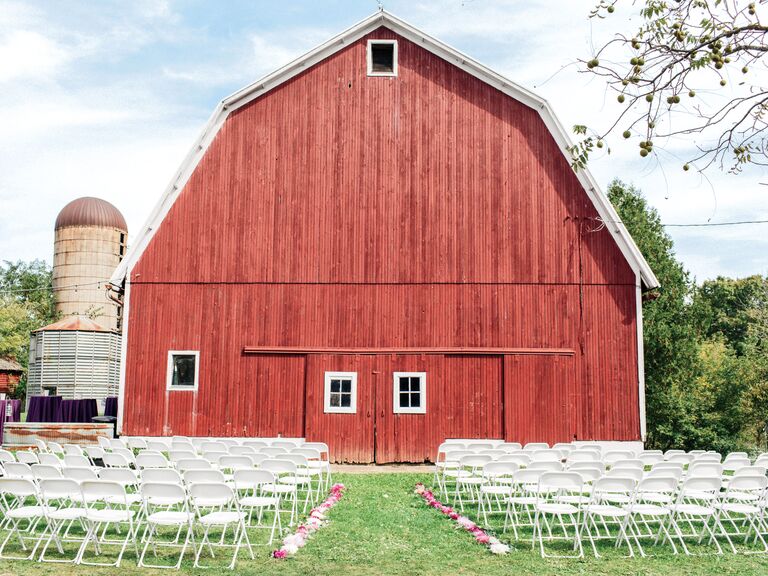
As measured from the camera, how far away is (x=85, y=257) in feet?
144

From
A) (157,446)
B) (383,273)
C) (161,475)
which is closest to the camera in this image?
(161,475)

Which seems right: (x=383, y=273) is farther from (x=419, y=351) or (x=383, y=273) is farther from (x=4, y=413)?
(x=4, y=413)

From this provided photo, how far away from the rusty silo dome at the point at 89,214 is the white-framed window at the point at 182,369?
29.9m

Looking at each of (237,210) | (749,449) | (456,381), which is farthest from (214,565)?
(749,449)

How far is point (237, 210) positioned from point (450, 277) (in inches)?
208

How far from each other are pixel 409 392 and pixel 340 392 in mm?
1577

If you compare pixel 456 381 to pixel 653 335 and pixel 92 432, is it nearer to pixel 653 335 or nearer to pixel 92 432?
pixel 92 432

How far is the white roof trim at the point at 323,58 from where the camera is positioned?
17.3m

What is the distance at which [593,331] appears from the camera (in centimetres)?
1703

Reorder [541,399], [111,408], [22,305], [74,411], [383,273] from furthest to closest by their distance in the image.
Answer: [22,305] < [111,408] < [74,411] < [383,273] < [541,399]

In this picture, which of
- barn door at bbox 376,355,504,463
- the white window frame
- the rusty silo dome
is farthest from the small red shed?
the white window frame

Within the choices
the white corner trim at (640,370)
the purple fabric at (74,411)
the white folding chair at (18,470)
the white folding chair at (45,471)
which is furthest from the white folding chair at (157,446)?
the purple fabric at (74,411)

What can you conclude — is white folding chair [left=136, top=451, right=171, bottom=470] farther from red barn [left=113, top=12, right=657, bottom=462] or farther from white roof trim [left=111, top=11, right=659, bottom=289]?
white roof trim [left=111, top=11, right=659, bottom=289]

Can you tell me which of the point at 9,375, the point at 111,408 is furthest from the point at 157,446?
the point at 9,375
